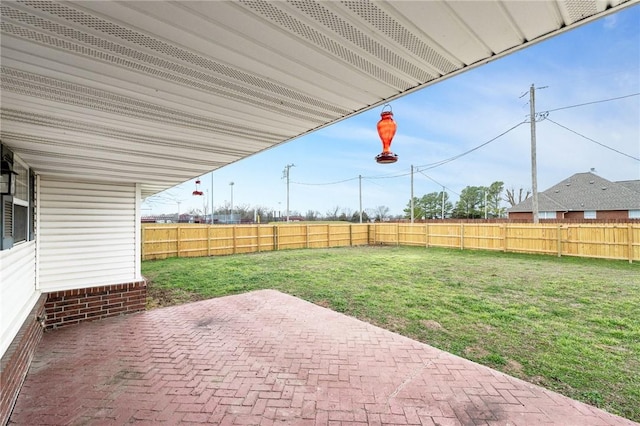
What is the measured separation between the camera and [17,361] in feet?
8.45

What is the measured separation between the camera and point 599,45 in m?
15.5

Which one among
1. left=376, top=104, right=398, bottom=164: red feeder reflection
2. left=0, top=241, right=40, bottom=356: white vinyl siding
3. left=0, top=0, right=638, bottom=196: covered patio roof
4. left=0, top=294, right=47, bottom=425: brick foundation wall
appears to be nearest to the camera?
left=0, top=0, right=638, bottom=196: covered patio roof

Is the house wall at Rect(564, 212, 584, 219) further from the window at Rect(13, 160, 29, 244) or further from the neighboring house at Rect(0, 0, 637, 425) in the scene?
the window at Rect(13, 160, 29, 244)

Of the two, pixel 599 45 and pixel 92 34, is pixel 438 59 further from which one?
pixel 599 45

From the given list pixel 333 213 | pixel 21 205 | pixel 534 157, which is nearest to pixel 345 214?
pixel 333 213

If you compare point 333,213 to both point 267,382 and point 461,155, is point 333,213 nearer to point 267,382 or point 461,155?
point 461,155

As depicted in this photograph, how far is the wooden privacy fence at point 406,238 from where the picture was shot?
35.3ft

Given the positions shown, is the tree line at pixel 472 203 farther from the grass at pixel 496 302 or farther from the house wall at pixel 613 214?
the grass at pixel 496 302

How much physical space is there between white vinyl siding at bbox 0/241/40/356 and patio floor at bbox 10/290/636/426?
0.55 m

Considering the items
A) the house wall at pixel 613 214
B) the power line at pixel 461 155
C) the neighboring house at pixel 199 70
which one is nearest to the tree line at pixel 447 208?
the house wall at pixel 613 214

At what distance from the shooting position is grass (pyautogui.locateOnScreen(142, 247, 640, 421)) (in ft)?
10.3

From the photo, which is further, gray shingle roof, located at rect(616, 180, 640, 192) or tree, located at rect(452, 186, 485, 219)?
tree, located at rect(452, 186, 485, 219)

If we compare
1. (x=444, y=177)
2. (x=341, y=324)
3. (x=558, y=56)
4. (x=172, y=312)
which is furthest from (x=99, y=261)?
(x=444, y=177)

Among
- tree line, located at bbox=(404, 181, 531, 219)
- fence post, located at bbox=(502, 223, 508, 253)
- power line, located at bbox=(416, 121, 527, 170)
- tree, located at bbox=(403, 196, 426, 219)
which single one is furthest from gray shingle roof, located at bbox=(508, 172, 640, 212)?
fence post, located at bbox=(502, 223, 508, 253)
